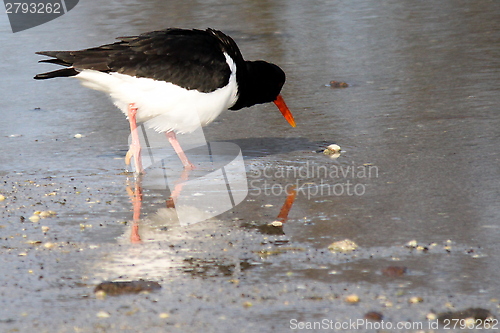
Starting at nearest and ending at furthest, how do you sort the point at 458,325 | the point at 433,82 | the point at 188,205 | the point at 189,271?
the point at 458,325
the point at 189,271
the point at 188,205
the point at 433,82

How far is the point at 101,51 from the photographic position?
5082 millimetres

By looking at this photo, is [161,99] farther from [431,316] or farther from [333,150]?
[431,316]

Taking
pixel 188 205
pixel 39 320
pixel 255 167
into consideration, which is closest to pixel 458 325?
pixel 39 320

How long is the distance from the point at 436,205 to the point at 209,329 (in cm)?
182

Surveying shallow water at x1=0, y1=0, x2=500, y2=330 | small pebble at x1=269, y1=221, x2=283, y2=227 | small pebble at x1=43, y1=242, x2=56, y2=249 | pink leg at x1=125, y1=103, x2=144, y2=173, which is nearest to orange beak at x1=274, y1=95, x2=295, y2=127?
shallow water at x1=0, y1=0, x2=500, y2=330

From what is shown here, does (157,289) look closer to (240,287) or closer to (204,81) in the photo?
(240,287)

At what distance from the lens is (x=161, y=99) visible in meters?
5.11

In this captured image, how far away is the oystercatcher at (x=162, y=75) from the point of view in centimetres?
503

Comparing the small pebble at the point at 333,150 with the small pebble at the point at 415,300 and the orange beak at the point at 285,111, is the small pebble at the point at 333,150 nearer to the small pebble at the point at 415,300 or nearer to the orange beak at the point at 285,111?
the orange beak at the point at 285,111

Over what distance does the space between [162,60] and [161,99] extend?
27 centimetres

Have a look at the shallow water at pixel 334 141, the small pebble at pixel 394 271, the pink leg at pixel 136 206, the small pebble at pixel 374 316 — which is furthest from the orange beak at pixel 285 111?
the small pebble at pixel 374 316

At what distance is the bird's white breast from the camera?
5.06 metres

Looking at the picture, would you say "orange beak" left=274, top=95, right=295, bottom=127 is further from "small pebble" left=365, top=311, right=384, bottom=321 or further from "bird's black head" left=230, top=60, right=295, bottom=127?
"small pebble" left=365, top=311, right=384, bottom=321

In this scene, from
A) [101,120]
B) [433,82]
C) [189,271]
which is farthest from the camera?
[433,82]
